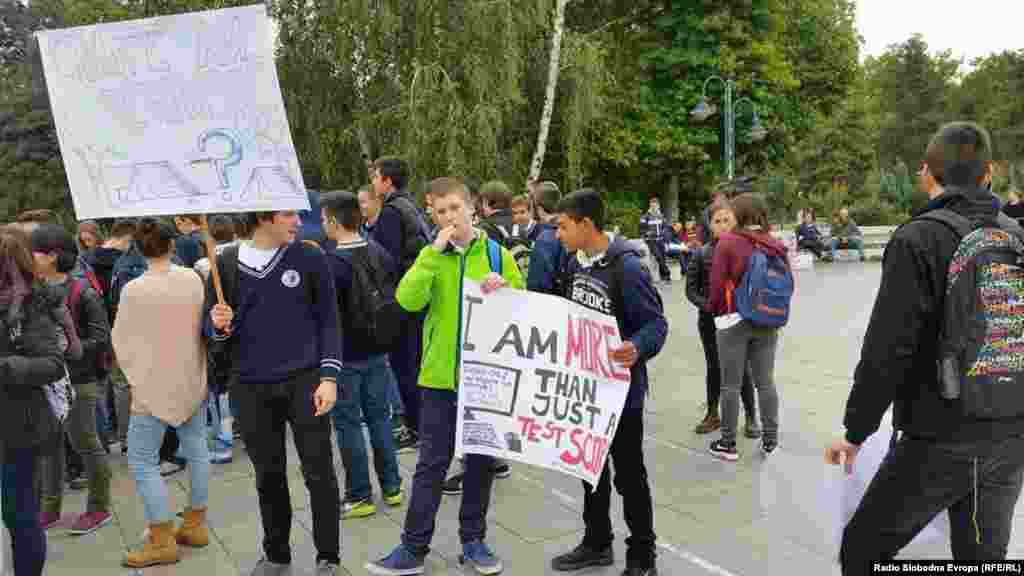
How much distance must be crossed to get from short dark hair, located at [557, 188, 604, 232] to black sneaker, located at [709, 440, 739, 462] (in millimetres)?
2793

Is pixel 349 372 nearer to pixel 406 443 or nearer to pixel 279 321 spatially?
pixel 279 321

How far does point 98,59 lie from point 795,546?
4245mm

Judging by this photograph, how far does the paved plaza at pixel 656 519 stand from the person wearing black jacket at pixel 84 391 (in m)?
0.16

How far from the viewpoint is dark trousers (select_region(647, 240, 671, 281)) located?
20.4 metres

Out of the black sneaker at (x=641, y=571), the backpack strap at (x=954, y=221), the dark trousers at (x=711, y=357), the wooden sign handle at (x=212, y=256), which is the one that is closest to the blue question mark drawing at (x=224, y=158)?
the wooden sign handle at (x=212, y=256)

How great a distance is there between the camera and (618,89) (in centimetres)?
2689

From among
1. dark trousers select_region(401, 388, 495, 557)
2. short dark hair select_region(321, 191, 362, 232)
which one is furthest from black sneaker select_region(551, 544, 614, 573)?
short dark hair select_region(321, 191, 362, 232)

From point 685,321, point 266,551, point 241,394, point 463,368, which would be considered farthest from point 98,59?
point 685,321

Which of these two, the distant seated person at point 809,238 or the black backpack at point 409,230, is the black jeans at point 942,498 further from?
the distant seated person at point 809,238

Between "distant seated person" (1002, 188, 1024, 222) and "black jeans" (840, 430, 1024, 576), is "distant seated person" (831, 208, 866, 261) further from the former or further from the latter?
"black jeans" (840, 430, 1024, 576)

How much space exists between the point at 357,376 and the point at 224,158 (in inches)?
74.7

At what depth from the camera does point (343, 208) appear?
17.1ft

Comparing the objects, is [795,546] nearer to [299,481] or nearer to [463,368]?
[463,368]

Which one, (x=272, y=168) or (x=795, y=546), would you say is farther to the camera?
(x=795, y=546)
